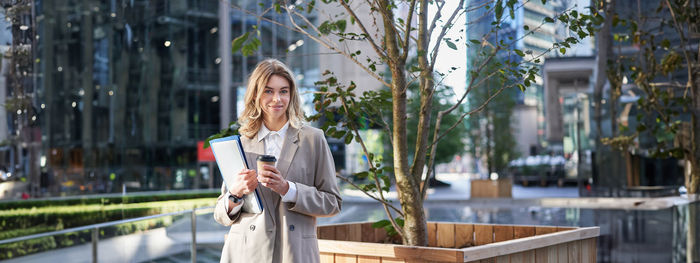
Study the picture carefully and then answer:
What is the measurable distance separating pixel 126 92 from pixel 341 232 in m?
16.8

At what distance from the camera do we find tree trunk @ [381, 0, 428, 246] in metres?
4.41

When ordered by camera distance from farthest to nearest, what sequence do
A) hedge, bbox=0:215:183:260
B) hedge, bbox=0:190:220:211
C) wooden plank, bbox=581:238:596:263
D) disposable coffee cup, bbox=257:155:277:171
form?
hedge, bbox=0:190:220:211 < hedge, bbox=0:215:183:260 < wooden plank, bbox=581:238:596:263 < disposable coffee cup, bbox=257:155:277:171

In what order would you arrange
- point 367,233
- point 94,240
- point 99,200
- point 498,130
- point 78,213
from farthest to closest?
point 498,130 < point 99,200 < point 78,213 < point 94,240 < point 367,233

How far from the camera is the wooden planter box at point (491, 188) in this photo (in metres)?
27.0

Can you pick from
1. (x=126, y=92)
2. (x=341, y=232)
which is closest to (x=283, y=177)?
(x=341, y=232)

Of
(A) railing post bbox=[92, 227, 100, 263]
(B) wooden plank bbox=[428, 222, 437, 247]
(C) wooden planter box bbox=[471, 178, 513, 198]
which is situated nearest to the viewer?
(B) wooden plank bbox=[428, 222, 437, 247]

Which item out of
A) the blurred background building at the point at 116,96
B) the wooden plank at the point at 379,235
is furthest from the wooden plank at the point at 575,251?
the blurred background building at the point at 116,96

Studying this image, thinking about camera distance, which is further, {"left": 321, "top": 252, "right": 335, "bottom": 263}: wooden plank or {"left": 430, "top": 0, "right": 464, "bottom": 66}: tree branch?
{"left": 430, "top": 0, "right": 464, "bottom": 66}: tree branch

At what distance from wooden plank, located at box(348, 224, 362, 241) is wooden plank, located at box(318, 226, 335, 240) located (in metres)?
0.17

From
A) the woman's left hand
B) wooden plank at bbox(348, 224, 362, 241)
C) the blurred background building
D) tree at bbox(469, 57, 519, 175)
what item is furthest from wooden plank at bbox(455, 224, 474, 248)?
tree at bbox(469, 57, 519, 175)

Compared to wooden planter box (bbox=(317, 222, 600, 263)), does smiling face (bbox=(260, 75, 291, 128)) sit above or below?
above

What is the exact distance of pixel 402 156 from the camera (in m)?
4.46

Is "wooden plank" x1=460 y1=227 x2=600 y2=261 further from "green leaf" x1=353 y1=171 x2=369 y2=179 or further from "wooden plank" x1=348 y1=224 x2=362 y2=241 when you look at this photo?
"wooden plank" x1=348 y1=224 x2=362 y2=241

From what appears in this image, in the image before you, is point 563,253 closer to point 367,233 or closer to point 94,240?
point 367,233
